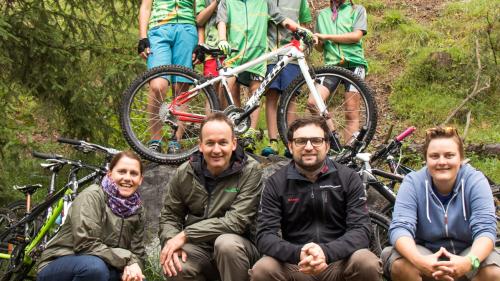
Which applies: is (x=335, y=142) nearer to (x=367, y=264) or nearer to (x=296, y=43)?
(x=296, y=43)

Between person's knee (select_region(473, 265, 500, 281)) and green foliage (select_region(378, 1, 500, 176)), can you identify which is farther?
green foliage (select_region(378, 1, 500, 176))

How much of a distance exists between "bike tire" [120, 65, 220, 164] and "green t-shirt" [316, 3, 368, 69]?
3.97ft

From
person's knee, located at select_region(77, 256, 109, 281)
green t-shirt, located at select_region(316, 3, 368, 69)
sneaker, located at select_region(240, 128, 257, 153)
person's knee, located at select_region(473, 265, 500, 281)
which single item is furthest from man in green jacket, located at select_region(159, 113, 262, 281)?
green t-shirt, located at select_region(316, 3, 368, 69)

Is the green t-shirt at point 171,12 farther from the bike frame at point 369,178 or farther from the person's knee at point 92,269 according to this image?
the person's knee at point 92,269


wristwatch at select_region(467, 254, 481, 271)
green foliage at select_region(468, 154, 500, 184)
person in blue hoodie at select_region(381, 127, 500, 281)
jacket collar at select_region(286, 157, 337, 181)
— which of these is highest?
green foliage at select_region(468, 154, 500, 184)

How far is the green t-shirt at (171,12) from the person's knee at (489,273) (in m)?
3.44

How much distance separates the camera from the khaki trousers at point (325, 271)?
411 centimetres

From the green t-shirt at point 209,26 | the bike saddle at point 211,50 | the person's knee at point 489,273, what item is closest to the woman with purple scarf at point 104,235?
the bike saddle at point 211,50

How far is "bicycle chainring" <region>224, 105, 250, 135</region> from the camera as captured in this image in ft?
19.1

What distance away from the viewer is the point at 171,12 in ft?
20.1

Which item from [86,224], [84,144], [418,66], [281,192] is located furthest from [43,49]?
[418,66]

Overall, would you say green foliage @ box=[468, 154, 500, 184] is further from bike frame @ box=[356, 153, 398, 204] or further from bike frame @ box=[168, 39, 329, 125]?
bike frame @ box=[168, 39, 329, 125]

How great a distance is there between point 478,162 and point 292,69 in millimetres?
2765

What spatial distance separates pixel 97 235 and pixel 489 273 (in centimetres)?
248
